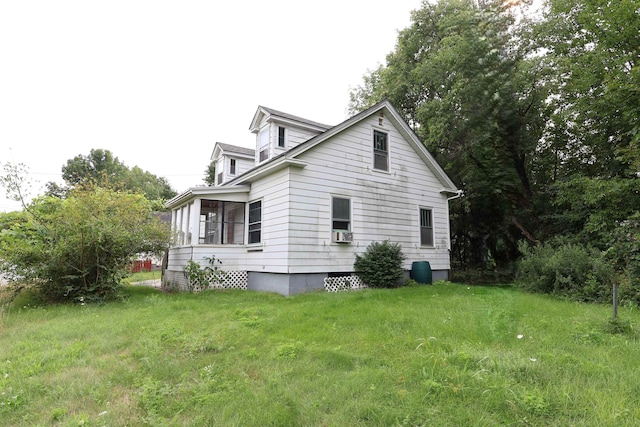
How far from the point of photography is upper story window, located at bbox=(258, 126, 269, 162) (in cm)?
1239

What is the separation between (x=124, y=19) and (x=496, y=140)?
47.8 feet

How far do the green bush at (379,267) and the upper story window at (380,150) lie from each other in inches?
108

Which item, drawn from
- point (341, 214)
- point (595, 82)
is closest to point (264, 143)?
point (341, 214)

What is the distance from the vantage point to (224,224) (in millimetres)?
13375

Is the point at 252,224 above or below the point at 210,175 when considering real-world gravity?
below

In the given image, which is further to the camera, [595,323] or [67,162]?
[67,162]

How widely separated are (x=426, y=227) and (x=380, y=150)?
3.44 meters

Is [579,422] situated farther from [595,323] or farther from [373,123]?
[373,123]

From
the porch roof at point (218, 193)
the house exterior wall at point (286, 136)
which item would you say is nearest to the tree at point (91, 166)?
the house exterior wall at point (286, 136)

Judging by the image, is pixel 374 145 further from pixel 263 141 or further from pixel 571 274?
pixel 571 274

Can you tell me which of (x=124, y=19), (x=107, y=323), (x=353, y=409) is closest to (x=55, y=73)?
(x=124, y=19)

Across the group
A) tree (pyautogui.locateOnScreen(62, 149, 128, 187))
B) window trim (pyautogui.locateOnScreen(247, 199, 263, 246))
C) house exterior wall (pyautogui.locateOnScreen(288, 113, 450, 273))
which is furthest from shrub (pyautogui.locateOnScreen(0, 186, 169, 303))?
tree (pyautogui.locateOnScreen(62, 149, 128, 187))

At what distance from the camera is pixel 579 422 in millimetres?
2268

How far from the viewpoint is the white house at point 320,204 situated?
9211 millimetres
